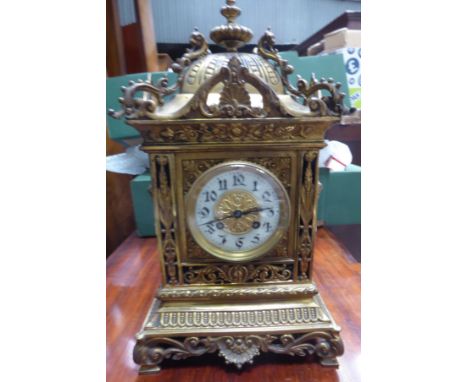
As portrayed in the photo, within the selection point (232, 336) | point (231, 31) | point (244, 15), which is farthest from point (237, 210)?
point (244, 15)

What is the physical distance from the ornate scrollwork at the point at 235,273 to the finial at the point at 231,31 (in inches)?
20.0

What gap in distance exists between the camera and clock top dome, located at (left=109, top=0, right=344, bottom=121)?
0.54m

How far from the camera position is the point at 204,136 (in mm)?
576

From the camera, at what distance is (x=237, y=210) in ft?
2.02

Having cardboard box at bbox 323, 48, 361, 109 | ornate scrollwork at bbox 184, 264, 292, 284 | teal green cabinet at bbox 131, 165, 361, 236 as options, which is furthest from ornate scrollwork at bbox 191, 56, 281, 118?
cardboard box at bbox 323, 48, 361, 109

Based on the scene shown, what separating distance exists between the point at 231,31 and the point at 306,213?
0.43 m

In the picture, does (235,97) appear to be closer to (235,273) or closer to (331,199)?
(235,273)

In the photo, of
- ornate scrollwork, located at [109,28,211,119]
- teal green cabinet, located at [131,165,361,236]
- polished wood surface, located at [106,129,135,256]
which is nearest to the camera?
ornate scrollwork, located at [109,28,211,119]

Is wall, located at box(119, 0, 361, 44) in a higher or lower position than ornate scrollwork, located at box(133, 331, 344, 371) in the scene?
higher

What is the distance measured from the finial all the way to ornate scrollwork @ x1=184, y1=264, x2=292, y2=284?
0.51 metres

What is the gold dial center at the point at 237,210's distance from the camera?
612 mm

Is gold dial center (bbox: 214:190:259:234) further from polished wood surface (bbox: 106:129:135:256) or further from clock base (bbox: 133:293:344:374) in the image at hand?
polished wood surface (bbox: 106:129:135:256)

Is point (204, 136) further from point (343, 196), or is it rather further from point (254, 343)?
point (343, 196)

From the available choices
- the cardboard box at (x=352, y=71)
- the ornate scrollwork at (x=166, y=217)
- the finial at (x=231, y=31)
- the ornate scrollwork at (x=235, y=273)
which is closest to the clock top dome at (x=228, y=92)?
the finial at (x=231, y=31)
